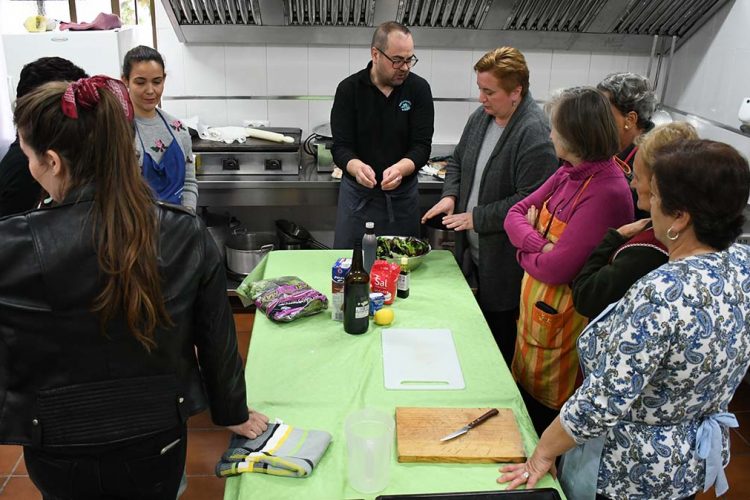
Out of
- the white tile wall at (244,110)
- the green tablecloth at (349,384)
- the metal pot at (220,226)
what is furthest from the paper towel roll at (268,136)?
the green tablecloth at (349,384)

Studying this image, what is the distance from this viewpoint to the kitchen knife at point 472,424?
4.72 ft

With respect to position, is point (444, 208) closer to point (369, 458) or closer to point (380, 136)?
point (380, 136)

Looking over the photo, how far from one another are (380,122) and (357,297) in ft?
4.15

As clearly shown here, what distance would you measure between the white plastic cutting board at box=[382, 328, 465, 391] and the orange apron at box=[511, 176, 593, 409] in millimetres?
318

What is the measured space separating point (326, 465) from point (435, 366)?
501 millimetres

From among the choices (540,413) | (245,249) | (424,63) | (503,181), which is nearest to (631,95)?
(503,181)

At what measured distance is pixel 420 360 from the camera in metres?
1.80

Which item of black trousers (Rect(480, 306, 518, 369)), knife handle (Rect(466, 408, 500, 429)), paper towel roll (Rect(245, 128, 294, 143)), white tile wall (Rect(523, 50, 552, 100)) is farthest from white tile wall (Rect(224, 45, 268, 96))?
knife handle (Rect(466, 408, 500, 429))

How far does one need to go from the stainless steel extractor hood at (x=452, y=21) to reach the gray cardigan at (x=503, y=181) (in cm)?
140

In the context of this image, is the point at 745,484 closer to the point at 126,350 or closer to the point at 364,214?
the point at 364,214

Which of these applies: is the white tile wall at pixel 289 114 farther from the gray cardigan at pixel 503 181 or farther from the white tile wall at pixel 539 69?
the gray cardigan at pixel 503 181

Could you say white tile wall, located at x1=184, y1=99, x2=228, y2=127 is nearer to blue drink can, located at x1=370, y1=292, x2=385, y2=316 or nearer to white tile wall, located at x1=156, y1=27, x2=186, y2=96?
white tile wall, located at x1=156, y1=27, x2=186, y2=96

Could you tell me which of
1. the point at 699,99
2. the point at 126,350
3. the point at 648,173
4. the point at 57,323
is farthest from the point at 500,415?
the point at 699,99

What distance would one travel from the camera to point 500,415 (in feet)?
5.02
